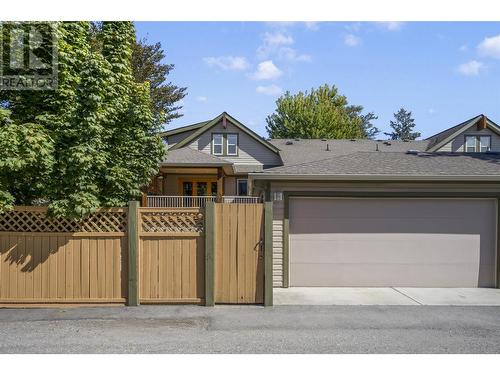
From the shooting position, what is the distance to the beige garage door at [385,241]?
839cm

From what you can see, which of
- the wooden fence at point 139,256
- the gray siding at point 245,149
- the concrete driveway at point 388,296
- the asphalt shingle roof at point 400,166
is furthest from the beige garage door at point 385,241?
the gray siding at point 245,149

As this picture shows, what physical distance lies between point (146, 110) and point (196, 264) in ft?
10.6

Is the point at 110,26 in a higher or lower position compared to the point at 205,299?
higher

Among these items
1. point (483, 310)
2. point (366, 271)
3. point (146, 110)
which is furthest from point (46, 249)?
point (483, 310)

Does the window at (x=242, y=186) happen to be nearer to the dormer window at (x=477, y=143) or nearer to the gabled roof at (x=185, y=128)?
the gabled roof at (x=185, y=128)

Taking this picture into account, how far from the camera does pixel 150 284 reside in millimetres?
6633

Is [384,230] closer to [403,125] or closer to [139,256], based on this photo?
[139,256]

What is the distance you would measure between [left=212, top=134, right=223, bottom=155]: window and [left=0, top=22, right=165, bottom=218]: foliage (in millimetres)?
13758

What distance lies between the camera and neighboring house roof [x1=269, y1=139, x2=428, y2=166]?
68.5 ft

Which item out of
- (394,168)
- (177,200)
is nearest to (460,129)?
(394,168)

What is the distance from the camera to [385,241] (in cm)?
841

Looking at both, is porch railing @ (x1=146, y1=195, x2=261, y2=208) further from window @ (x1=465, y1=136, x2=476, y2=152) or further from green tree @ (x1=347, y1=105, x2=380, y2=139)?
green tree @ (x1=347, y1=105, x2=380, y2=139)

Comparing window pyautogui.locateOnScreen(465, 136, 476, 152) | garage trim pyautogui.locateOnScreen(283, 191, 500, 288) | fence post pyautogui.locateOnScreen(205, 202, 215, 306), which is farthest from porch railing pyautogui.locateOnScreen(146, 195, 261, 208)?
window pyautogui.locateOnScreen(465, 136, 476, 152)

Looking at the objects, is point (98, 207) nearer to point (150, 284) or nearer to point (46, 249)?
point (46, 249)
